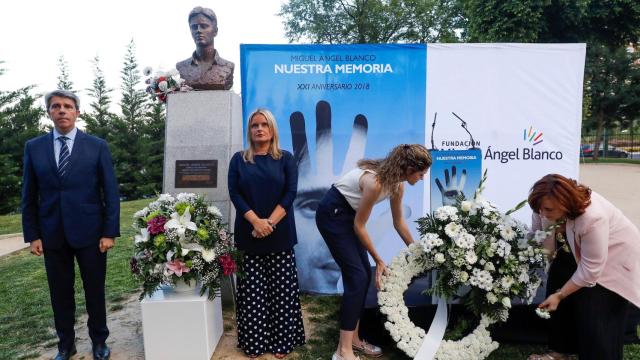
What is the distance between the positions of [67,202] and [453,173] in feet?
10.3

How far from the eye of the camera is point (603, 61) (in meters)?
20.7

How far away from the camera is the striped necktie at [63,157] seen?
2.79 meters

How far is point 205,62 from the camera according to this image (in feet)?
13.1

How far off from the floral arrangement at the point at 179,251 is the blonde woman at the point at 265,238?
181 mm

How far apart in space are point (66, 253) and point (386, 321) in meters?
2.14

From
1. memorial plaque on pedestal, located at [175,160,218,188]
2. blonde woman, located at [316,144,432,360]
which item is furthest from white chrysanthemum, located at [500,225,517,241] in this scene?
memorial plaque on pedestal, located at [175,160,218,188]

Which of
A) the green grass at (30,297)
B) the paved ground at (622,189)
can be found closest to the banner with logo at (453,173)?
the green grass at (30,297)

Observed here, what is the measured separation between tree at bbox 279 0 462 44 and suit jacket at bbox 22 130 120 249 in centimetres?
2200

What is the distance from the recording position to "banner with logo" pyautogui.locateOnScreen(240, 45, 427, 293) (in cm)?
413

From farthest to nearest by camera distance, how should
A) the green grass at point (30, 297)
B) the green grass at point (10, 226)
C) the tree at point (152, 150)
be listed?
the tree at point (152, 150)
the green grass at point (10, 226)
the green grass at point (30, 297)

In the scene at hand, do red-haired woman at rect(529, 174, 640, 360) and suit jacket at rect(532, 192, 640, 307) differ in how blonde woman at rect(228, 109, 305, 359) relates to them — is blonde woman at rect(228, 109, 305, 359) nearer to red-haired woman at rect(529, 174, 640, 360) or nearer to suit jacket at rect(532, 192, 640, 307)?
red-haired woman at rect(529, 174, 640, 360)

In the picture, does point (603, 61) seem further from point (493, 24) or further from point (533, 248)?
point (533, 248)

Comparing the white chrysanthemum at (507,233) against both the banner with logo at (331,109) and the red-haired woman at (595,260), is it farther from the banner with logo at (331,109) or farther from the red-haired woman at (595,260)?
the banner with logo at (331,109)

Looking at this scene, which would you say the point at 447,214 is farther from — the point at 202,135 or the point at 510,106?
the point at 202,135
